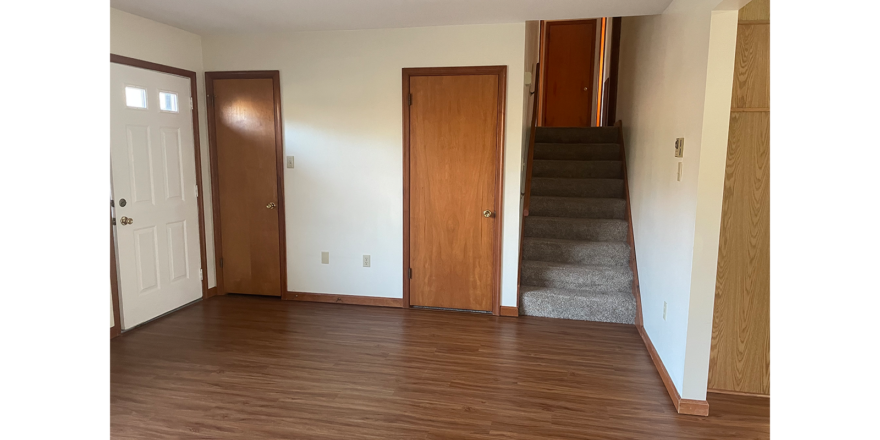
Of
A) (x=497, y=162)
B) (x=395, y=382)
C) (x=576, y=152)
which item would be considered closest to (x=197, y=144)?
(x=497, y=162)

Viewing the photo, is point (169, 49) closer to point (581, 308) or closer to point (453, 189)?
point (453, 189)

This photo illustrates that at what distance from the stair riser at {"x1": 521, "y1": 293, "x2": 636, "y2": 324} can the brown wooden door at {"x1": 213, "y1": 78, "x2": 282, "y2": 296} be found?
2.21 metres

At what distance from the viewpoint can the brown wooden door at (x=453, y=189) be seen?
3.87 m

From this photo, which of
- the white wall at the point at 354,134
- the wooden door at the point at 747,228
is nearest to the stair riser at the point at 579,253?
the white wall at the point at 354,134

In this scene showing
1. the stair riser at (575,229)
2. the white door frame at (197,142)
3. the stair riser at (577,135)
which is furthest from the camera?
the stair riser at (577,135)

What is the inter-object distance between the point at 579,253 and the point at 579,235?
0.23 meters

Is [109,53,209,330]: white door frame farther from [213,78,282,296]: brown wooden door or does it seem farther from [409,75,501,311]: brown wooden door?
[409,75,501,311]: brown wooden door

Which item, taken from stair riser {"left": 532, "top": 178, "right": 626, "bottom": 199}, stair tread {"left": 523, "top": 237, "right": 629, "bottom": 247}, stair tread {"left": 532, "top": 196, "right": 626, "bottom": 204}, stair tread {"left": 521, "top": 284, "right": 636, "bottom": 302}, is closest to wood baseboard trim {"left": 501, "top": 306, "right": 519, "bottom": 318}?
stair tread {"left": 521, "top": 284, "right": 636, "bottom": 302}

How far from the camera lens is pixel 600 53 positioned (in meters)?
6.80

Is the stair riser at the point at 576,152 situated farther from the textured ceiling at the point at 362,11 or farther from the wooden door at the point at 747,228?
the wooden door at the point at 747,228

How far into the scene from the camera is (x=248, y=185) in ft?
14.1

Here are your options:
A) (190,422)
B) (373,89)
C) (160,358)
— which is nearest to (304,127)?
(373,89)
